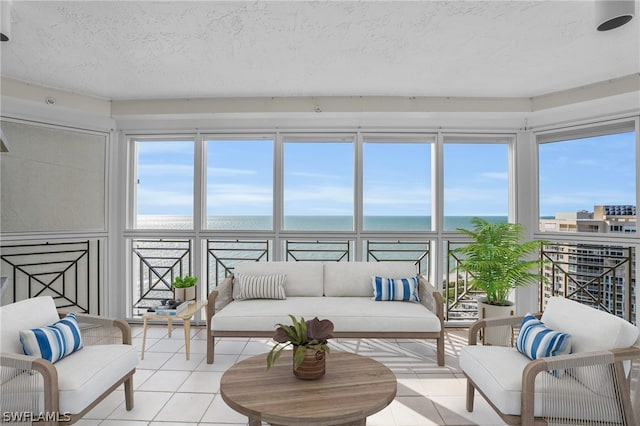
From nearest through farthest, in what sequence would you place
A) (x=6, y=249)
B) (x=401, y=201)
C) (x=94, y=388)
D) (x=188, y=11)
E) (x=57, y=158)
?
(x=94, y=388)
(x=188, y=11)
(x=6, y=249)
(x=57, y=158)
(x=401, y=201)

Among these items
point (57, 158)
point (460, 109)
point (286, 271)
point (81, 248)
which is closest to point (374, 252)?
point (286, 271)

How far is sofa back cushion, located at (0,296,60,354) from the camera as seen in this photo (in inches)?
78.2

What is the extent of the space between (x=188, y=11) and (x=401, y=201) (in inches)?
137

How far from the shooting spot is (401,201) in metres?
4.85

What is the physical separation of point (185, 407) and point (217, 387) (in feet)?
1.06

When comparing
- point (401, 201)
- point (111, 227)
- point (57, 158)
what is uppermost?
point (57, 158)

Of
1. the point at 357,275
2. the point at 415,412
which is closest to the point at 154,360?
the point at 357,275

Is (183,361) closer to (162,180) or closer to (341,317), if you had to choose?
(341,317)

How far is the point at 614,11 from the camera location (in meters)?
2.01

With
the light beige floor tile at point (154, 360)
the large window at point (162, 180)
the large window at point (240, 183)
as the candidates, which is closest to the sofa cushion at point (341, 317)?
the light beige floor tile at point (154, 360)

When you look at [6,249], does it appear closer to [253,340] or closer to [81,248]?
[81,248]

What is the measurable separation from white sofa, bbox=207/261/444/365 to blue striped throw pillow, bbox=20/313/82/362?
1.15m

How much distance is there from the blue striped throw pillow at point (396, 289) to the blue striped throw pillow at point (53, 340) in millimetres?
2580

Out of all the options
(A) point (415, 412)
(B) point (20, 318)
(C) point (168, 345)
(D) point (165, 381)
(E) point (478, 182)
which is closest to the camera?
(B) point (20, 318)
